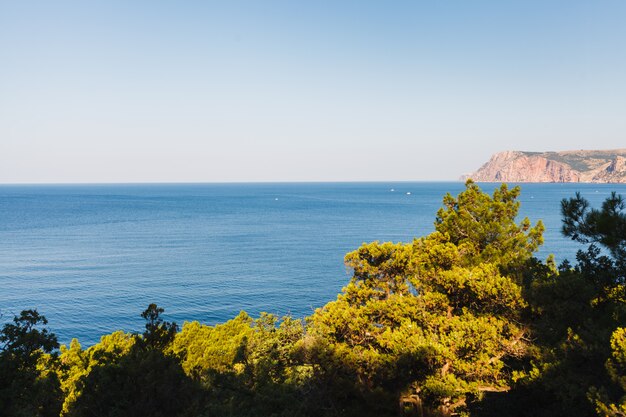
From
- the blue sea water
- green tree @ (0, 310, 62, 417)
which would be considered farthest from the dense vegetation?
the blue sea water

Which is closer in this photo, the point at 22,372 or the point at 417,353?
the point at 22,372

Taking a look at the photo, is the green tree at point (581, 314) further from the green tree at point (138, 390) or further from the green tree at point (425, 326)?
the green tree at point (138, 390)

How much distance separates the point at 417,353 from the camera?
14625 millimetres

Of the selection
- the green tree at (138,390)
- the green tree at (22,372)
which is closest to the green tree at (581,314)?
the green tree at (138,390)

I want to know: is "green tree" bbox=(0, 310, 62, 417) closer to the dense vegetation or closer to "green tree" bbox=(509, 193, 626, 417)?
the dense vegetation

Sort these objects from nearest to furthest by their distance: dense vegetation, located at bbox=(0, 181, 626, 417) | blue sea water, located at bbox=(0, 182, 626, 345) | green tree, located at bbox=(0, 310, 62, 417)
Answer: green tree, located at bbox=(0, 310, 62, 417)
dense vegetation, located at bbox=(0, 181, 626, 417)
blue sea water, located at bbox=(0, 182, 626, 345)

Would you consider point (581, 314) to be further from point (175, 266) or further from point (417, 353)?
point (175, 266)

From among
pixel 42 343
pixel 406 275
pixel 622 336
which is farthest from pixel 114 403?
pixel 622 336

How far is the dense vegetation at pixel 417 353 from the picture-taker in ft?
41.3

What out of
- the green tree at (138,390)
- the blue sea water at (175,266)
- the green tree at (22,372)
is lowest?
the blue sea water at (175,266)

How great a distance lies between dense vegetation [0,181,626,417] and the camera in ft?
41.3

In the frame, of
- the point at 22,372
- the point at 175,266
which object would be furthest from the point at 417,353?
the point at 175,266

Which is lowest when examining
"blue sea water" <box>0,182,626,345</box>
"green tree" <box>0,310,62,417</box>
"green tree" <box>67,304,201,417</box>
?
"blue sea water" <box>0,182,626,345</box>

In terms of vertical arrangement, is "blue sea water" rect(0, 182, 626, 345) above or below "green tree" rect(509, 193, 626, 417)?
below
